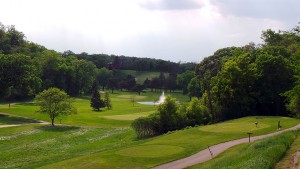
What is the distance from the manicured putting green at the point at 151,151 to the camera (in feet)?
104

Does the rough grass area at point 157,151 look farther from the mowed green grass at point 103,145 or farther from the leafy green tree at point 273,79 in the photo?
the leafy green tree at point 273,79

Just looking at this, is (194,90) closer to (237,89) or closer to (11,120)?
(237,89)

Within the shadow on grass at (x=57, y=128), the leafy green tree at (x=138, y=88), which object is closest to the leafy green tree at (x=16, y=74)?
the shadow on grass at (x=57, y=128)

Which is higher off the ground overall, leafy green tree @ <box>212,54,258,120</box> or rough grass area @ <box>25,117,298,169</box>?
leafy green tree @ <box>212,54,258,120</box>

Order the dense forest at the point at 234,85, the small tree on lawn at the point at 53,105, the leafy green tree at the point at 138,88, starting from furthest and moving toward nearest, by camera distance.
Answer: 1. the leafy green tree at the point at 138,88
2. the small tree on lawn at the point at 53,105
3. the dense forest at the point at 234,85

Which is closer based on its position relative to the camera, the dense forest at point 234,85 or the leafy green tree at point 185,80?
the dense forest at point 234,85

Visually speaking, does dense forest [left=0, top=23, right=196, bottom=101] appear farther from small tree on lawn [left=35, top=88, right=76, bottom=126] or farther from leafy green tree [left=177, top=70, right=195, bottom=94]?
small tree on lawn [left=35, top=88, right=76, bottom=126]

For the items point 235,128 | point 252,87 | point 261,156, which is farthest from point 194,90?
point 261,156

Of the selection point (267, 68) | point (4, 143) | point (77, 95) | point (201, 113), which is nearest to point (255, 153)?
point (201, 113)

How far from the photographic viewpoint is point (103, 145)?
146ft

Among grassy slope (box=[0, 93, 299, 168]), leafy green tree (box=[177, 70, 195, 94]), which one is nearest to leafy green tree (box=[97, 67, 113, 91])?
leafy green tree (box=[177, 70, 195, 94])

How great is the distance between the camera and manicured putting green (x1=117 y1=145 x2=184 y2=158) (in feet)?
104

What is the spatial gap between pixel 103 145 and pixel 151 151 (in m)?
12.9

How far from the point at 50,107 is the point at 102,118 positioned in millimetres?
10808
